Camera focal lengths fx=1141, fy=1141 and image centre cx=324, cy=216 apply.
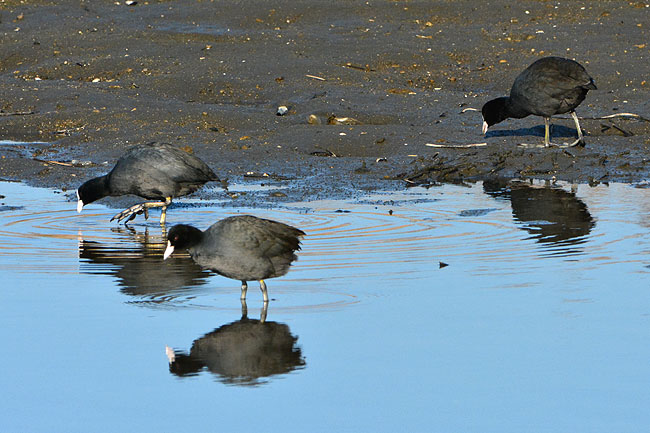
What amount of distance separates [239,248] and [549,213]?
4.90 meters

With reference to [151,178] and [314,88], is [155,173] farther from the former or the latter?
[314,88]

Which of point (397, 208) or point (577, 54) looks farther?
point (577, 54)

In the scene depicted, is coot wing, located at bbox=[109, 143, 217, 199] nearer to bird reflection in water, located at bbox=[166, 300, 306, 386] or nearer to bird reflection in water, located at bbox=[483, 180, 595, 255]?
bird reflection in water, located at bbox=[483, 180, 595, 255]

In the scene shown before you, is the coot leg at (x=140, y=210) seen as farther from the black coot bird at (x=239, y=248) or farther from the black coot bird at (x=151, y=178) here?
the black coot bird at (x=239, y=248)

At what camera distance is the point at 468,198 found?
12.5 metres

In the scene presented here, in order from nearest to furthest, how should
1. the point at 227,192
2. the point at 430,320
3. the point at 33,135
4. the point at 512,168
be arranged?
the point at 430,320 → the point at 227,192 → the point at 512,168 → the point at 33,135

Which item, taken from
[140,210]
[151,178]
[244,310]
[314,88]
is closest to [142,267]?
[244,310]

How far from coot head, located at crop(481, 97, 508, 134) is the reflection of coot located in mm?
7074

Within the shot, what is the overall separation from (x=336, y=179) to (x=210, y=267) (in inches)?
273

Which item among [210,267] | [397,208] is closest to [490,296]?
[210,267]

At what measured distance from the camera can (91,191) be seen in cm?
1202

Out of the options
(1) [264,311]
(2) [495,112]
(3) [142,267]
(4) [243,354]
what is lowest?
(4) [243,354]

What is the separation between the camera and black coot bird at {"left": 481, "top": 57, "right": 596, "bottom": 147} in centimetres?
1507

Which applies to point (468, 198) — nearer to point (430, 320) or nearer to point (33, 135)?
point (430, 320)
